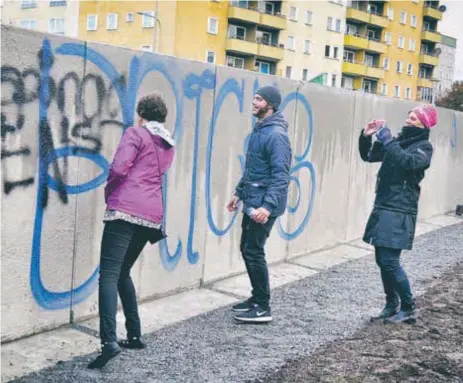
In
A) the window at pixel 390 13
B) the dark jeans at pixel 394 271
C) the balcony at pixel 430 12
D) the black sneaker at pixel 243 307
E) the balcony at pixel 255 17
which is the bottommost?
the black sneaker at pixel 243 307

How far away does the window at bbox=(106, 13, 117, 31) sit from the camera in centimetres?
5606

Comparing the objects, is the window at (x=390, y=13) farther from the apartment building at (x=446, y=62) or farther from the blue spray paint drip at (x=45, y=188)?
the blue spray paint drip at (x=45, y=188)

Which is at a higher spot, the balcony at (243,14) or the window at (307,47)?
the balcony at (243,14)

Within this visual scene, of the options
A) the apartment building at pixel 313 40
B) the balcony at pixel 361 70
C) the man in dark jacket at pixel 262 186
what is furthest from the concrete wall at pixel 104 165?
the balcony at pixel 361 70

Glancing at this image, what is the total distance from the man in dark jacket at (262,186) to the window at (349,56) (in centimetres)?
6352

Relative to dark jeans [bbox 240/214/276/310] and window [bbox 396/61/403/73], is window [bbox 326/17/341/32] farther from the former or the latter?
dark jeans [bbox 240/214/276/310]

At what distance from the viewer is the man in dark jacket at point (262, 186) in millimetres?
5344

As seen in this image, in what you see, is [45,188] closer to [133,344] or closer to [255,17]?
[133,344]

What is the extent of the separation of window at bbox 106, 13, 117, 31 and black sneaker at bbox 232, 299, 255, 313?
52759 mm

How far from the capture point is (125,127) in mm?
5488

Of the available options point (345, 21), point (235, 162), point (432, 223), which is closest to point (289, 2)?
point (345, 21)

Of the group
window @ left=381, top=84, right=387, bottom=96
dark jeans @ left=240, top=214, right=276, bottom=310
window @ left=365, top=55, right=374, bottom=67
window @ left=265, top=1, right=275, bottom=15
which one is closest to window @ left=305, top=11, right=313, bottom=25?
window @ left=265, top=1, right=275, bottom=15

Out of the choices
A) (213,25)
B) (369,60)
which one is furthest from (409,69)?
(213,25)

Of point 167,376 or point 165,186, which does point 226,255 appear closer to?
point 165,186
